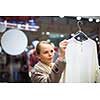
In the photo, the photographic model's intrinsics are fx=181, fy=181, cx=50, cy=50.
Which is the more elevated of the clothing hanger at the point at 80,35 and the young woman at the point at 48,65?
the clothing hanger at the point at 80,35

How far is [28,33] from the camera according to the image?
1466 mm

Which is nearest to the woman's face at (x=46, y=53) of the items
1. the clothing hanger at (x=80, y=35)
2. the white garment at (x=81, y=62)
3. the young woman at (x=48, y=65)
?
the young woman at (x=48, y=65)

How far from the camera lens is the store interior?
1.46 m

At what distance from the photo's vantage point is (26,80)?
147cm

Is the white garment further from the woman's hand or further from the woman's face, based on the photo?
the woman's face

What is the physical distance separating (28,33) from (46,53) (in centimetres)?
22

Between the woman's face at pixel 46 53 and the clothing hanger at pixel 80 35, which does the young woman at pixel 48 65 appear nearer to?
the woman's face at pixel 46 53

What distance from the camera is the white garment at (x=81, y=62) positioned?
1472 millimetres

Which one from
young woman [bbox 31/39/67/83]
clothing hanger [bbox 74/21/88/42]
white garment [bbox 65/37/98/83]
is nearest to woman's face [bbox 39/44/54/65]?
young woman [bbox 31/39/67/83]

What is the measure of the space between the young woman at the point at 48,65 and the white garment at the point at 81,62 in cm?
5
